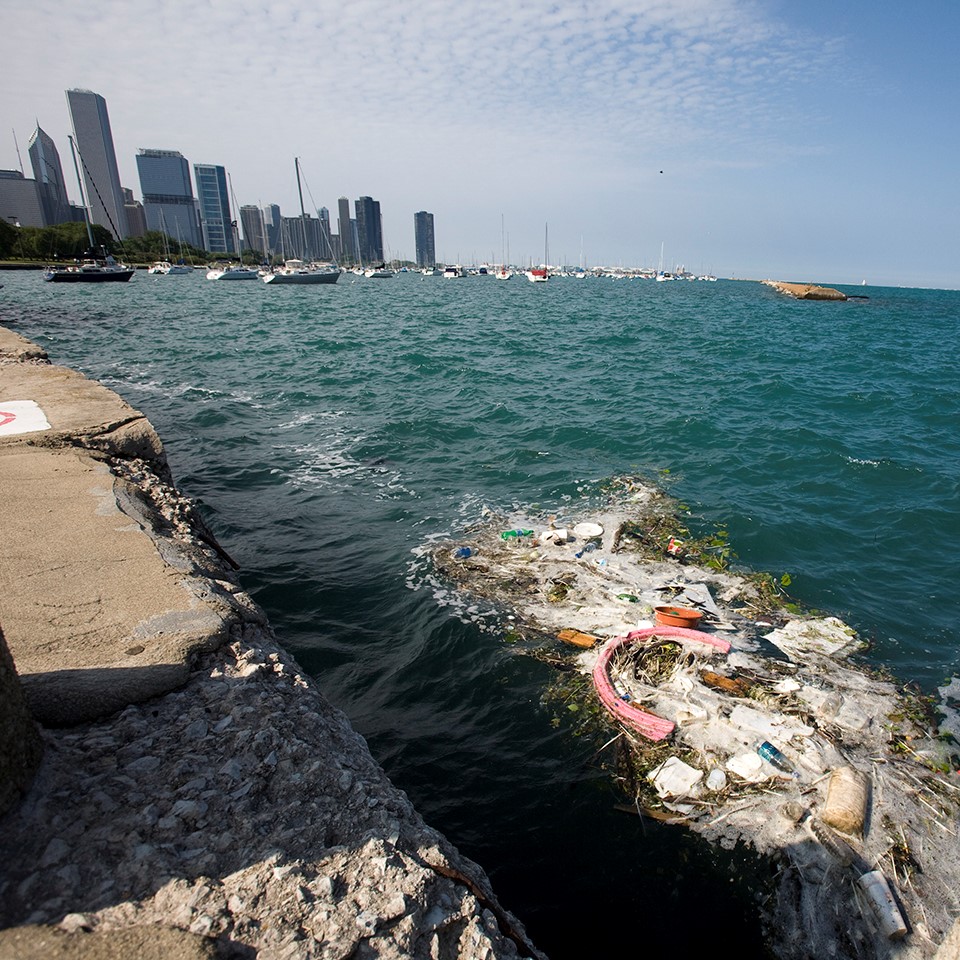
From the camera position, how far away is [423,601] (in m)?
7.66

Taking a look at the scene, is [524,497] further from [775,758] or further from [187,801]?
[187,801]

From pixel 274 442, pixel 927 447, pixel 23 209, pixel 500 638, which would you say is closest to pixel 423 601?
pixel 500 638

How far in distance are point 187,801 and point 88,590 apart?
7.19 ft

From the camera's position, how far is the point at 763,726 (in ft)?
17.6

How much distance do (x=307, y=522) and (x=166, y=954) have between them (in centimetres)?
825

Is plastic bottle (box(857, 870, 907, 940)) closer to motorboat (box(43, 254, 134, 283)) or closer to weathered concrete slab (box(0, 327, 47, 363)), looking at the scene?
weathered concrete slab (box(0, 327, 47, 363))

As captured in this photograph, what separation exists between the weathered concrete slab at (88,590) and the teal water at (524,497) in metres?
2.34

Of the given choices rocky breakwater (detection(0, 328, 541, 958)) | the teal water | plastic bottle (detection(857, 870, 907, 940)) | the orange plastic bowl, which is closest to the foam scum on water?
plastic bottle (detection(857, 870, 907, 940))

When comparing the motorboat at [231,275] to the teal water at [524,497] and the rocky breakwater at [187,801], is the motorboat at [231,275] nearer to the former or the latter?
the teal water at [524,497]

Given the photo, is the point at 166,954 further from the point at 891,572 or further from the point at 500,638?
the point at 891,572

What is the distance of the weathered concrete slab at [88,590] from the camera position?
3168 millimetres

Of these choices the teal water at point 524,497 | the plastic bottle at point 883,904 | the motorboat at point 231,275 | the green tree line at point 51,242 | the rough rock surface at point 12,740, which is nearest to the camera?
the rough rock surface at point 12,740

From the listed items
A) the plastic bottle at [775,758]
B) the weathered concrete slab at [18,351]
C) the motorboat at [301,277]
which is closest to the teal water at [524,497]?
the plastic bottle at [775,758]

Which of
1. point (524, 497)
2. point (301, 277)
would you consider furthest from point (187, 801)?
point (301, 277)
